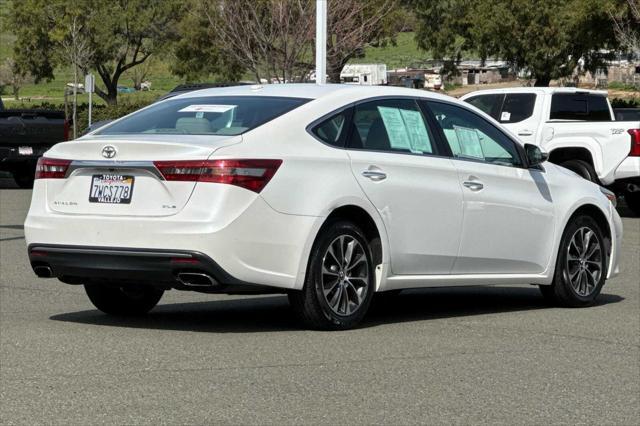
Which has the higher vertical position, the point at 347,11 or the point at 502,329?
the point at 347,11

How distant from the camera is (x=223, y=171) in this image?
856 cm

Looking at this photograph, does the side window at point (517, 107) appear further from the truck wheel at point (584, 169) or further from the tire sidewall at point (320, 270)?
the tire sidewall at point (320, 270)

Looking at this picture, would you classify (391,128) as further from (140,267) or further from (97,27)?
(97,27)

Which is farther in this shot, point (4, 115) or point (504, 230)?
point (4, 115)

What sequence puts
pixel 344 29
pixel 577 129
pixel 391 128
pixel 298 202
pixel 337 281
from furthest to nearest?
pixel 344 29 < pixel 577 129 < pixel 391 128 < pixel 337 281 < pixel 298 202

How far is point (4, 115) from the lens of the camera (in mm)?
28703

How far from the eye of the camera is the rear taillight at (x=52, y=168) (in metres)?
9.13

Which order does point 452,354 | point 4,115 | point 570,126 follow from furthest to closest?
point 4,115 < point 570,126 < point 452,354

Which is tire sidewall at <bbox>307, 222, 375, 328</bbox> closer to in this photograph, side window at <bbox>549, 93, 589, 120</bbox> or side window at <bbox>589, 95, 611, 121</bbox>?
side window at <bbox>549, 93, 589, 120</bbox>

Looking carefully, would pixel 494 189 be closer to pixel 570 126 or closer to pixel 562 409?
pixel 562 409

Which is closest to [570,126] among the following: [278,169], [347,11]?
[278,169]

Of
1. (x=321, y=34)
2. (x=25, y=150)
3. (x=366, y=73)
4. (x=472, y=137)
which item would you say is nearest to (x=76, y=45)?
(x=366, y=73)

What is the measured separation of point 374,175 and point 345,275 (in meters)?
0.72

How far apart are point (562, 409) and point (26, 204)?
1767 cm
